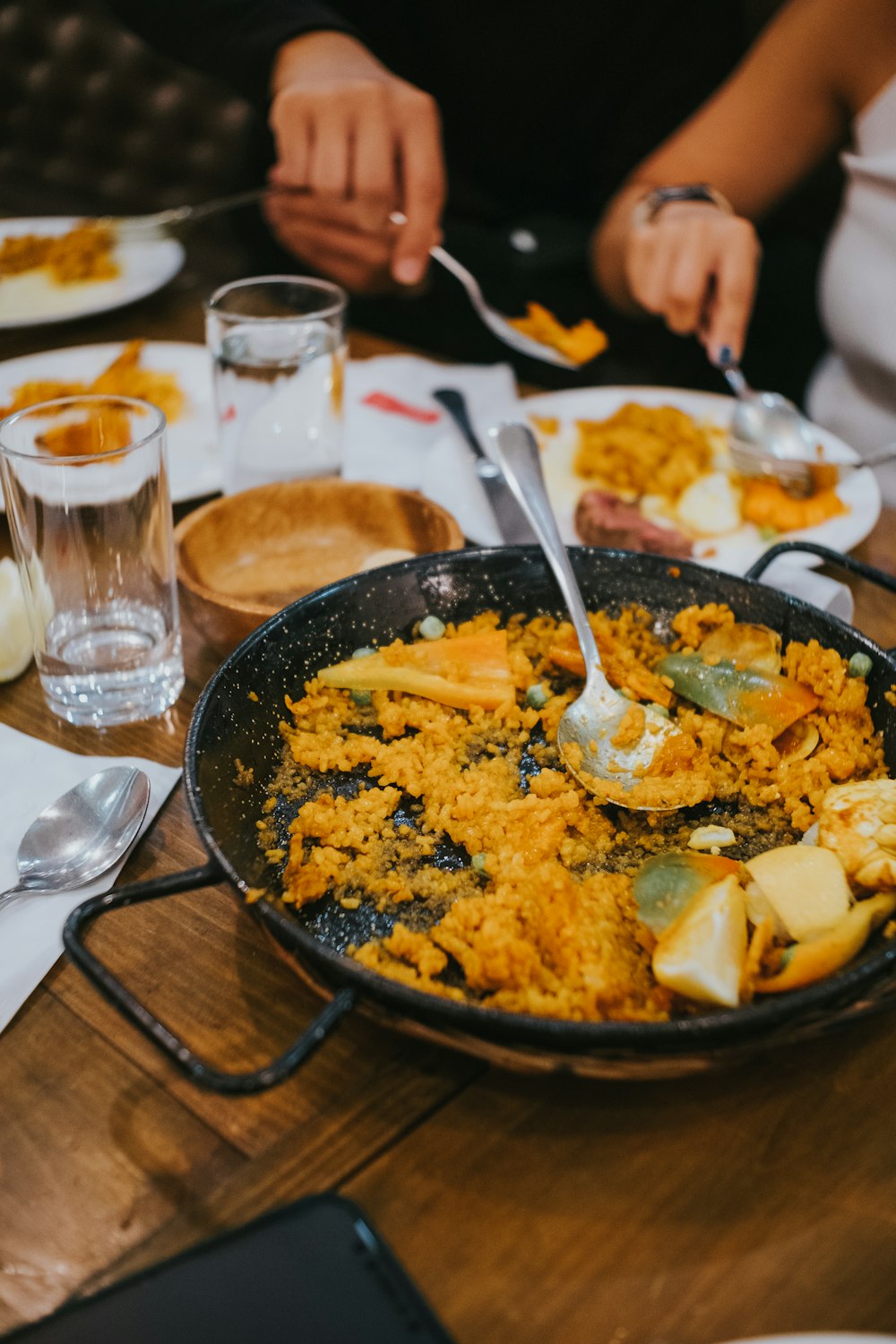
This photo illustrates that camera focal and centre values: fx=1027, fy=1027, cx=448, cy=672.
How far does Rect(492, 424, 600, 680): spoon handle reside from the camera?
1.00 meters

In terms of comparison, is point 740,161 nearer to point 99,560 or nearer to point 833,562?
point 833,562

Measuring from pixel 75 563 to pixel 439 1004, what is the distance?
618 millimetres

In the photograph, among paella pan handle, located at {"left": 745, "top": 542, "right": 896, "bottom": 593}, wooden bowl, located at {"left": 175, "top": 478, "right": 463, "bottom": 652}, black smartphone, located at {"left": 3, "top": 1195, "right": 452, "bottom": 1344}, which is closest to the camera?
black smartphone, located at {"left": 3, "top": 1195, "right": 452, "bottom": 1344}

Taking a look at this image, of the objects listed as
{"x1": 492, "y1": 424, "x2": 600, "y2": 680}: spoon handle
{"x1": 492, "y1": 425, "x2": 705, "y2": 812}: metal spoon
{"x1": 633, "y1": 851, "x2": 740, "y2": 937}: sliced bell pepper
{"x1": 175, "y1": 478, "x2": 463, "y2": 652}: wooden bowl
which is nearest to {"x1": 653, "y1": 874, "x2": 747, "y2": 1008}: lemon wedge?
{"x1": 633, "y1": 851, "x2": 740, "y2": 937}: sliced bell pepper

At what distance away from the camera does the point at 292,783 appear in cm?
88

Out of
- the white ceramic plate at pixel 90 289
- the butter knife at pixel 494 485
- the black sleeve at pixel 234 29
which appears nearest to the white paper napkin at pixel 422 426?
the butter knife at pixel 494 485

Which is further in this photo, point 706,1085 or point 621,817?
point 621,817

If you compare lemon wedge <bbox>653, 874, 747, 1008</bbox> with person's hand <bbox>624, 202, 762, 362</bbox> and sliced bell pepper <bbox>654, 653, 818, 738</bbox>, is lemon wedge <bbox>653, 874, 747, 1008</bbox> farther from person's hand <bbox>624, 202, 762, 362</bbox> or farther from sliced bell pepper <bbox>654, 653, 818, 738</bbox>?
person's hand <bbox>624, 202, 762, 362</bbox>

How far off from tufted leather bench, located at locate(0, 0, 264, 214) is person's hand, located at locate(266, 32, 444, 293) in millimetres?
1813

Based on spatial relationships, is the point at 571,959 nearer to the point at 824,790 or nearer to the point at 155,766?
the point at 824,790

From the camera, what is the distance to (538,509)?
1.07 meters

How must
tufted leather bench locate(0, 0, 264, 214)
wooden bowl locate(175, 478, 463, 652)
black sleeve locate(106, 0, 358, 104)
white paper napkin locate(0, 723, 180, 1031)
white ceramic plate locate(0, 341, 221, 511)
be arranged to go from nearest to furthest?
white paper napkin locate(0, 723, 180, 1031)
wooden bowl locate(175, 478, 463, 652)
white ceramic plate locate(0, 341, 221, 511)
black sleeve locate(106, 0, 358, 104)
tufted leather bench locate(0, 0, 264, 214)

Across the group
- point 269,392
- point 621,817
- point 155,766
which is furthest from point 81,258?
point 621,817

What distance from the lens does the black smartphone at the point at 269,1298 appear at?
1.75 ft
